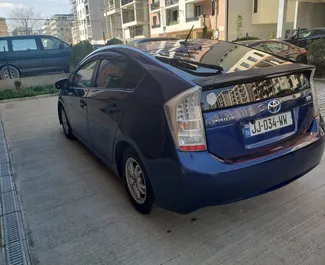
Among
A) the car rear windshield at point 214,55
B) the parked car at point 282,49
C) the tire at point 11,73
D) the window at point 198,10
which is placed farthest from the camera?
the window at point 198,10

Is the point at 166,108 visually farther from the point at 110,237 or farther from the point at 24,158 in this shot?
the point at 24,158

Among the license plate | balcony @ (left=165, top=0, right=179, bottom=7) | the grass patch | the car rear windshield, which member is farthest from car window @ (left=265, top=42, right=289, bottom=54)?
balcony @ (left=165, top=0, right=179, bottom=7)

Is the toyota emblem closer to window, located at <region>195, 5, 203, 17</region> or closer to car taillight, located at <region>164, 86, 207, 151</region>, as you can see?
car taillight, located at <region>164, 86, 207, 151</region>

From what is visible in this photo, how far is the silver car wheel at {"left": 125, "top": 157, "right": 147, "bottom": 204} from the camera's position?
2.43 m

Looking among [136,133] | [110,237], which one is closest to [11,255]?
[110,237]

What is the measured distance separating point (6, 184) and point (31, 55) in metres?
8.91

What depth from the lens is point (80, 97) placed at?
347cm

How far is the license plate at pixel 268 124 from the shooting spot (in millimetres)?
1954

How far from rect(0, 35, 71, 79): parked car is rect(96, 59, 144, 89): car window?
887 centimetres

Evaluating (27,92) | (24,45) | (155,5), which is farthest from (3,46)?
(155,5)

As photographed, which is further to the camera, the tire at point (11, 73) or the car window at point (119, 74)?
the tire at point (11, 73)

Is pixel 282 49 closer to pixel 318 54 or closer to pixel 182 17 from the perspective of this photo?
pixel 318 54

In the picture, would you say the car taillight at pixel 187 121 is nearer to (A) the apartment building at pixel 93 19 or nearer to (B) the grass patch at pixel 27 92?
(B) the grass patch at pixel 27 92

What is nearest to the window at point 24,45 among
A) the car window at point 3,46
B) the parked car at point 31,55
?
the parked car at point 31,55
